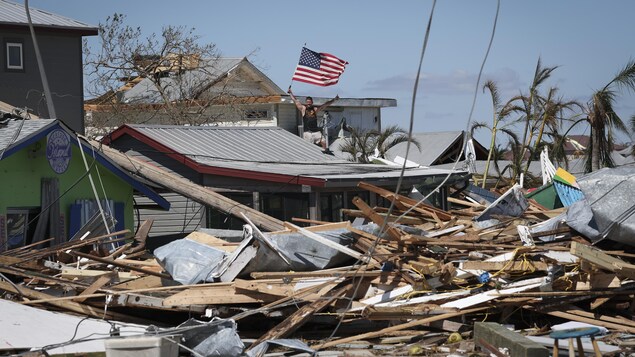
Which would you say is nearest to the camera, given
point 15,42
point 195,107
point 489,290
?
point 489,290

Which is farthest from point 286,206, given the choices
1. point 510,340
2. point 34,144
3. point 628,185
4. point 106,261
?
point 510,340

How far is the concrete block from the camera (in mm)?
9180

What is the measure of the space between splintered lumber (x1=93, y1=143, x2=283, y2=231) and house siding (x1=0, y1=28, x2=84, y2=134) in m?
7.28

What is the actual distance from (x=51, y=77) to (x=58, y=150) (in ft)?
35.6

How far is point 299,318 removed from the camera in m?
11.2

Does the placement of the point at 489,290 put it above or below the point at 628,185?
below

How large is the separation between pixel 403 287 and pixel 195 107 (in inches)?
1135

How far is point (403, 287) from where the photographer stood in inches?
472

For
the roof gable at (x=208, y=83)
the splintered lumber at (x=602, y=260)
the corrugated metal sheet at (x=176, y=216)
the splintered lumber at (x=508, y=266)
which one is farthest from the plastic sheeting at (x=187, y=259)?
the roof gable at (x=208, y=83)

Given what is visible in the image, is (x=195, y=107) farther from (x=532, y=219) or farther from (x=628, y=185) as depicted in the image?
(x=628, y=185)

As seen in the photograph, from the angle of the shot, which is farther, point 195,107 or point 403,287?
point 195,107

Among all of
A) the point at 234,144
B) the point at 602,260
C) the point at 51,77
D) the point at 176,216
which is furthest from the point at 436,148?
the point at 602,260

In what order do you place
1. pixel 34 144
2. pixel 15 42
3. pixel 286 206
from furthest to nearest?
pixel 15 42
pixel 286 206
pixel 34 144

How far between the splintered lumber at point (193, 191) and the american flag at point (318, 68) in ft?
27.3
